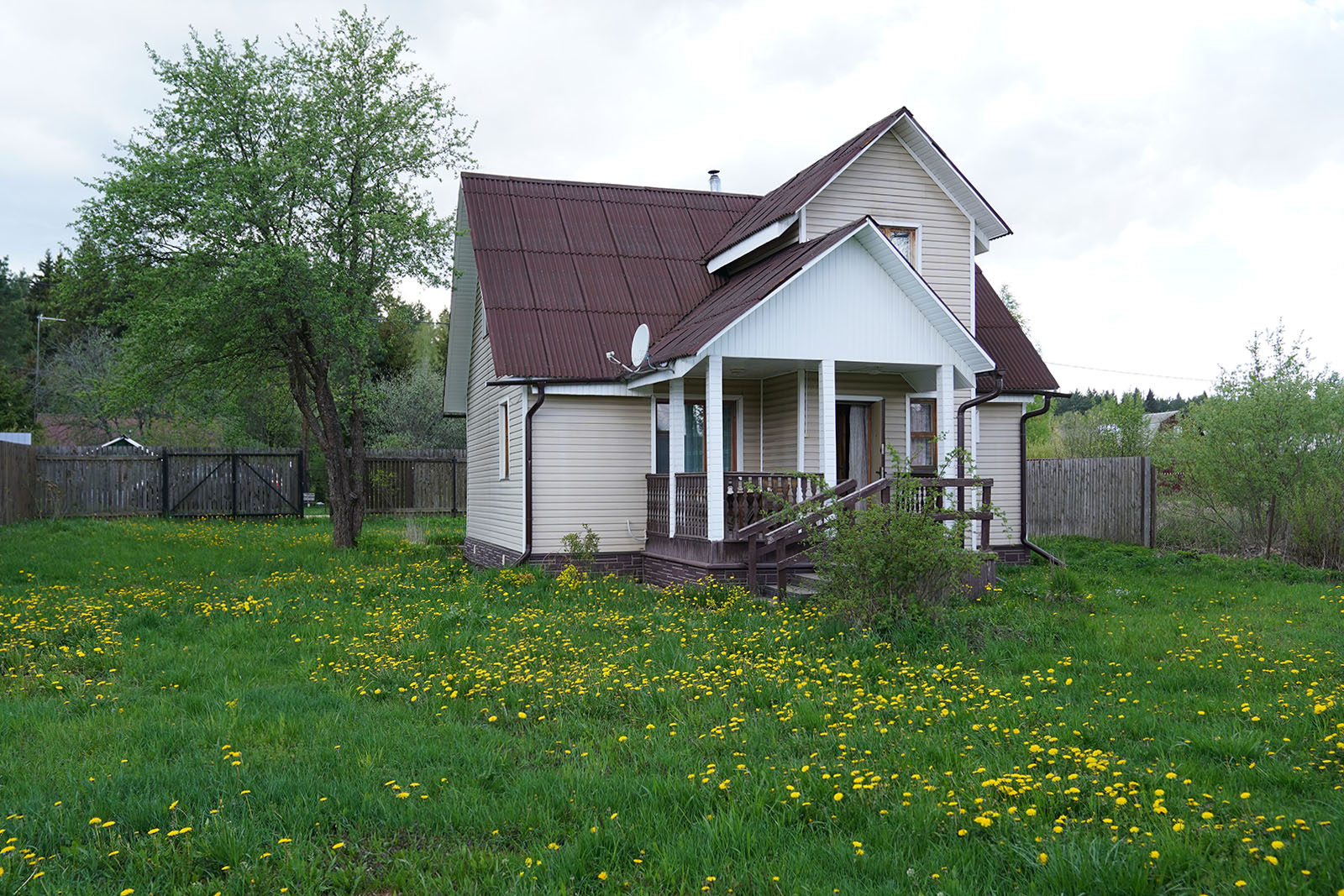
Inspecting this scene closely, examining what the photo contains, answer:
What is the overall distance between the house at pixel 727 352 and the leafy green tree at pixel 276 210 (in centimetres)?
176

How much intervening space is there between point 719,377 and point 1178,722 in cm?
792

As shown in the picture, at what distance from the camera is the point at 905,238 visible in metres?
16.5

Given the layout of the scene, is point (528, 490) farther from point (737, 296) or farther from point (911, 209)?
point (911, 209)

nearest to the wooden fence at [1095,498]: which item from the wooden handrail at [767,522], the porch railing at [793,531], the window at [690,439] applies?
the porch railing at [793,531]

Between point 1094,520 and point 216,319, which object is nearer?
point 216,319

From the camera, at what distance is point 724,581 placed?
13055mm

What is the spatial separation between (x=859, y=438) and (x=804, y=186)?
4.22 m

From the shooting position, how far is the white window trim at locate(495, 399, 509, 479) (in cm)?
1692

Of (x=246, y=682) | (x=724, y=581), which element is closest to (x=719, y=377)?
(x=724, y=581)

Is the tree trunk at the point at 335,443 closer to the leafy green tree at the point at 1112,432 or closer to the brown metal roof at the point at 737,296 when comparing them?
the brown metal roof at the point at 737,296

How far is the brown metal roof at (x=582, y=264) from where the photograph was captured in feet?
51.2

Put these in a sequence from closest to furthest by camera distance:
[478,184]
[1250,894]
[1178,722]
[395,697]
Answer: [1250,894], [1178,722], [395,697], [478,184]

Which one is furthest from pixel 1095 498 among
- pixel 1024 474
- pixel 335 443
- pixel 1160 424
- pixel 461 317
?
pixel 1160 424

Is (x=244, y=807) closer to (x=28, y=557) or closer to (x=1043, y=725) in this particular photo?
(x=1043, y=725)
